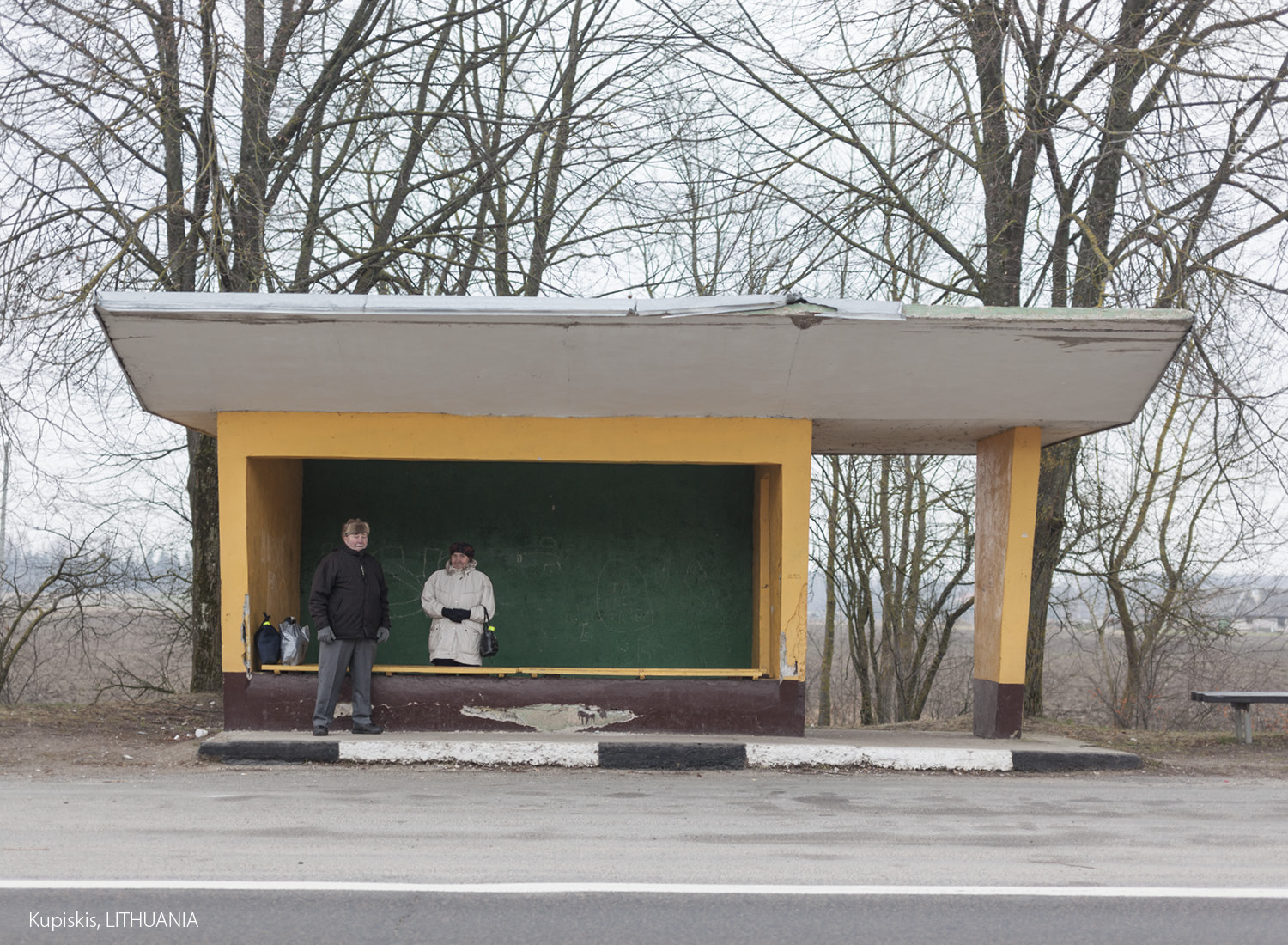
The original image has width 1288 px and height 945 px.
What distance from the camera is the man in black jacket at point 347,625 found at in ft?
27.5

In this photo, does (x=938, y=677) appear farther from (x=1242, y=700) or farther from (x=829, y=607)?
(x=1242, y=700)

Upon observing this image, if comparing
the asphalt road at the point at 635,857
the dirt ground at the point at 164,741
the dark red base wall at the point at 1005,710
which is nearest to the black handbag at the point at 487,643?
the asphalt road at the point at 635,857

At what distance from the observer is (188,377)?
27.2 ft

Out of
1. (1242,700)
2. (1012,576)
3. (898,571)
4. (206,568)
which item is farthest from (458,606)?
(898,571)

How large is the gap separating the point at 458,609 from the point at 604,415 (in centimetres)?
201

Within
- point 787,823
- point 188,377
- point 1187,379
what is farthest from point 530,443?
point 1187,379

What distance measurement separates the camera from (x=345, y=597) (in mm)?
8430

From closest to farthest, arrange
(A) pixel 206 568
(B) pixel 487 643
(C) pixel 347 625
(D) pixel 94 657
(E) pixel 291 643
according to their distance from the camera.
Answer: (C) pixel 347 625
(E) pixel 291 643
(B) pixel 487 643
(A) pixel 206 568
(D) pixel 94 657

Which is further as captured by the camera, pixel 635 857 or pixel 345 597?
pixel 345 597

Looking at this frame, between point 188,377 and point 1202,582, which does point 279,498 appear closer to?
point 188,377

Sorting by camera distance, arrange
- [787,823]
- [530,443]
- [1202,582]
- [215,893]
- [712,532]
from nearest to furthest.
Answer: [215,893] → [787,823] → [530,443] → [712,532] → [1202,582]

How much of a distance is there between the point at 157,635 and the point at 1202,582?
16407mm

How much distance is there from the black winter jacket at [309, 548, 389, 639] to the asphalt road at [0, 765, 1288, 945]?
1.14 metres

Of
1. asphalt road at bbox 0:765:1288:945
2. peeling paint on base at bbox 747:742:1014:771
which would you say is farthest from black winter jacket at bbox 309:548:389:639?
peeling paint on base at bbox 747:742:1014:771
